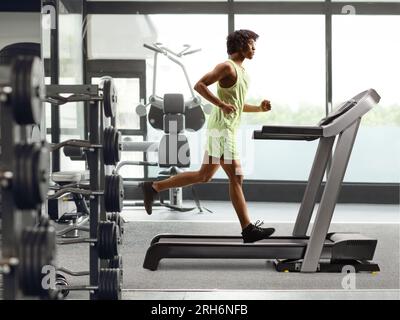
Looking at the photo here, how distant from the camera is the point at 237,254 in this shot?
10.2 ft

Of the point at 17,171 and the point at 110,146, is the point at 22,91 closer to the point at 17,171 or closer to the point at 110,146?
the point at 17,171

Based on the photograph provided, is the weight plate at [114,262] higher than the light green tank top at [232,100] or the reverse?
the reverse

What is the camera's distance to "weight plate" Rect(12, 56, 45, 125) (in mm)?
1239

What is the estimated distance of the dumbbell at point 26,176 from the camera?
1.24 metres

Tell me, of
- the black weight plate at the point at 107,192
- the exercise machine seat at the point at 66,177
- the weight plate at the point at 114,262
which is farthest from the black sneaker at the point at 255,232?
the exercise machine seat at the point at 66,177

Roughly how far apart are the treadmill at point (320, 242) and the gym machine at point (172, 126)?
190 centimetres

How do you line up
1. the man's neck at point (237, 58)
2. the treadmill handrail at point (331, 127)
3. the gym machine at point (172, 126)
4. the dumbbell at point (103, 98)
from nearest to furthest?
the dumbbell at point (103, 98), the treadmill handrail at point (331, 127), the man's neck at point (237, 58), the gym machine at point (172, 126)

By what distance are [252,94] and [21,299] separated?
5080 millimetres

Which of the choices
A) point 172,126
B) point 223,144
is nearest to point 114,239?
point 223,144

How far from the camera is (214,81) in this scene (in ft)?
9.98

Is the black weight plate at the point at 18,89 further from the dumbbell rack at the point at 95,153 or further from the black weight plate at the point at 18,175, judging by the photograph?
the dumbbell rack at the point at 95,153

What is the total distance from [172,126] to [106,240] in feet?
→ 9.84
